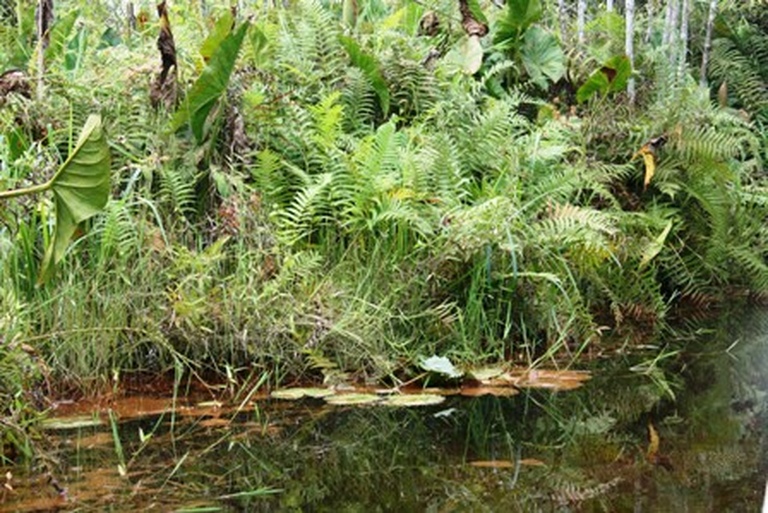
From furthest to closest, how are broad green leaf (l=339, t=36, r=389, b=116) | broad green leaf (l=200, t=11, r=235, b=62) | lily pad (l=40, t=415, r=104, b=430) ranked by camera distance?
broad green leaf (l=339, t=36, r=389, b=116) → broad green leaf (l=200, t=11, r=235, b=62) → lily pad (l=40, t=415, r=104, b=430)

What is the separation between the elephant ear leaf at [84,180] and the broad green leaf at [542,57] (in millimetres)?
3707

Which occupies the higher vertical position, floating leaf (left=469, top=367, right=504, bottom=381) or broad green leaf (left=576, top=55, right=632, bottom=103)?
broad green leaf (left=576, top=55, right=632, bottom=103)

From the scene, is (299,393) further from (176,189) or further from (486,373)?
(176,189)

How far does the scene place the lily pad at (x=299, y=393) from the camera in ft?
11.0

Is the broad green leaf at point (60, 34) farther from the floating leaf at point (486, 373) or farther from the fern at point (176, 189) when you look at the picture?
the floating leaf at point (486, 373)

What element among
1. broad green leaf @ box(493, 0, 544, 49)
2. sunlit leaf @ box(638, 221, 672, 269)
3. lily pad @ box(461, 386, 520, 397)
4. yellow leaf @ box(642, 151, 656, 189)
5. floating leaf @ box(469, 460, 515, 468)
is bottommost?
sunlit leaf @ box(638, 221, 672, 269)

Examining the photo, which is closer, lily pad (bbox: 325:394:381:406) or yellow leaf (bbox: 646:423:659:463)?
yellow leaf (bbox: 646:423:659:463)

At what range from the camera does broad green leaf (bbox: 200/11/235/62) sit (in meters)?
4.06

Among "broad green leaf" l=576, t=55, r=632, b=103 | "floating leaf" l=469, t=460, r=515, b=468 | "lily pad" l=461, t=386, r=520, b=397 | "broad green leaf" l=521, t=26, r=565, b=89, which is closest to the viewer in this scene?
"floating leaf" l=469, t=460, r=515, b=468

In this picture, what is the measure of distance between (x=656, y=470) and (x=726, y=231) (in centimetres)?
290

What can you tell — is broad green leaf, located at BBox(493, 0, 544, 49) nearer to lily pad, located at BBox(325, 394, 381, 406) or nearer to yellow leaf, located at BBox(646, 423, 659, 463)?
lily pad, located at BBox(325, 394, 381, 406)

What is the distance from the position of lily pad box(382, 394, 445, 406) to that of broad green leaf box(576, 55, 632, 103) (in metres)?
2.60

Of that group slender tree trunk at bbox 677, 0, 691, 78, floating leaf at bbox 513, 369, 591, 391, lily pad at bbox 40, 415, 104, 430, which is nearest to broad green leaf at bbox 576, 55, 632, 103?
slender tree trunk at bbox 677, 0, 691, 78

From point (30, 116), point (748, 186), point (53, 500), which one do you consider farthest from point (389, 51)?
point (53, 500)
